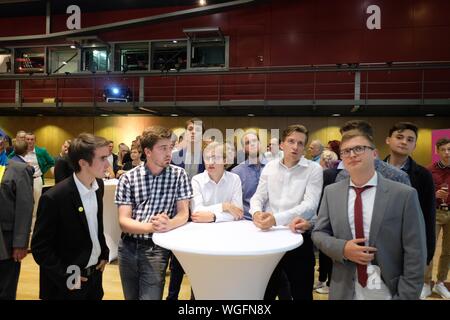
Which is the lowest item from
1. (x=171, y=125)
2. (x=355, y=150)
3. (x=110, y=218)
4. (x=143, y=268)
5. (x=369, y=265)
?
(x=110, y=218)

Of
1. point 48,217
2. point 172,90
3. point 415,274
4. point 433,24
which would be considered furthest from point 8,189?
point 433,24

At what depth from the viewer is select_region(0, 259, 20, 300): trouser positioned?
2407 mm

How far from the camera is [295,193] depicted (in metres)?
2.34

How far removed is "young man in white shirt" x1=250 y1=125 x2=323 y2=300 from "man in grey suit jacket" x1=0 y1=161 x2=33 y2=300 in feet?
5.49

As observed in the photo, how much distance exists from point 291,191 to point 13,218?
203 centimetres

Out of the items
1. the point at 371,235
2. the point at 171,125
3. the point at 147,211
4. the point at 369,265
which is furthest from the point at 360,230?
the point at 171,125

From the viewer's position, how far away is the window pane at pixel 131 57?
39.6 ft

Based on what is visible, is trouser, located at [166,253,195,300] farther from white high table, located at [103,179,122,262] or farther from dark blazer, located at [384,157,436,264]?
dark blazer, located at [384,157,436,264]

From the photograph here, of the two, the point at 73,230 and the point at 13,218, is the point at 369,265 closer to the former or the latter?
the point at 73,230

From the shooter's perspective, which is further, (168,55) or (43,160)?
(168,55)

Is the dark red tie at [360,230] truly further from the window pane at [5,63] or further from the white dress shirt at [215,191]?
the window pane at [5,63]

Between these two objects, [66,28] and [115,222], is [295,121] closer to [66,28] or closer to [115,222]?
[115,222]

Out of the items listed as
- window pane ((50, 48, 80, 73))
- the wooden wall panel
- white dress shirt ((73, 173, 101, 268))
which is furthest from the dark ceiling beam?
white dress shirt ((73, 173, 101, 268))
